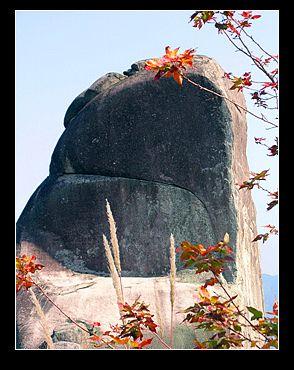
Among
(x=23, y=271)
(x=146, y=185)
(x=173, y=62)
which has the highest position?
(x=173, y=62)

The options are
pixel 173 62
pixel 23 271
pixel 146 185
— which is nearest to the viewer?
pixel 173 62

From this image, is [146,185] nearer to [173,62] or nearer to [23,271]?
[23,271]

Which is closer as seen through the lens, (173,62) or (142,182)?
(173,62)

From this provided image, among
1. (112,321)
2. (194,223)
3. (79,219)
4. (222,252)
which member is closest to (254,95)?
(222,252)

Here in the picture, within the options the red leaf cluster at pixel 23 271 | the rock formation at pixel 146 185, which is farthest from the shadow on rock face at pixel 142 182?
the red leaf cluster at pixel 23 271

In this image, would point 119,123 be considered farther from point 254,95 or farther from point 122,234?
point 254,95

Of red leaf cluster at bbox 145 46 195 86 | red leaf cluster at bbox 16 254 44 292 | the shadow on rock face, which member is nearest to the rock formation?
the shadow on rock face

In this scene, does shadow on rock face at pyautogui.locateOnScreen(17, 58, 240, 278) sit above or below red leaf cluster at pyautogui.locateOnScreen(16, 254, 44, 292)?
above

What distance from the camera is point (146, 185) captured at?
23.1ft

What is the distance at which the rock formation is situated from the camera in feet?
22.5

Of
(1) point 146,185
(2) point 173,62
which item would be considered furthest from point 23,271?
(1) point 146,185

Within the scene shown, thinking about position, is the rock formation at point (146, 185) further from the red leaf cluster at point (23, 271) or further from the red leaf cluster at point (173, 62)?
the red leaf cluster at point (173, 62)

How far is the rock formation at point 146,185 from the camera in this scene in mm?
6863

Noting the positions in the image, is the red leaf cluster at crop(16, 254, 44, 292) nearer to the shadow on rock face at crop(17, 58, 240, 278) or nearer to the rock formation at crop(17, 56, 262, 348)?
the rock formation at crop(17, 56, 262, 348)
